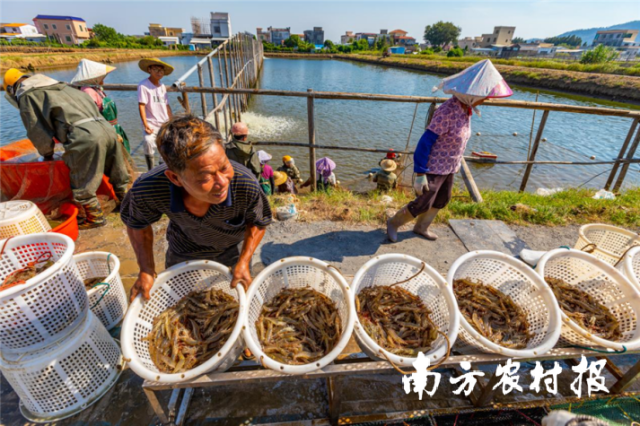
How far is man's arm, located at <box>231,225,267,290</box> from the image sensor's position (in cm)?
211

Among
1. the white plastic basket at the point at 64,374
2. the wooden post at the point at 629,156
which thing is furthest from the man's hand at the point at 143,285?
the wooden post at the point at 629,156

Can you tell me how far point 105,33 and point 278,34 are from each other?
7692 cm

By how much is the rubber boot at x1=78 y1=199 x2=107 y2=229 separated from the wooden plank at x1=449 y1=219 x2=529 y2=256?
17.5 ft

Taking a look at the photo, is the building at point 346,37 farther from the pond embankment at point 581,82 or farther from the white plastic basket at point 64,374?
the white plastic basket at point 64,374

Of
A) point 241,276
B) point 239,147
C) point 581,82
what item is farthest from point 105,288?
point 581,82

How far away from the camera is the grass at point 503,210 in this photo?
188 inches

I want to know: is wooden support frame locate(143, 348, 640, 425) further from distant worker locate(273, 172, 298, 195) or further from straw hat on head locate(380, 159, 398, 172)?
straw hat on head locate(380, 159, 398, 172)

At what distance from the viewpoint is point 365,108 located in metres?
18.9

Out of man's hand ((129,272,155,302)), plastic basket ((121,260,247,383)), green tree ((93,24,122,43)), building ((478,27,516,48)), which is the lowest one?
plastic basket ((121,260,247,383))

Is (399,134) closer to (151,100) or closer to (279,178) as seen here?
(279,178)

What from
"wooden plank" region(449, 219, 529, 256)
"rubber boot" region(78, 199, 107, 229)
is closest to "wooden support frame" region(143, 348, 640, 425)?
"wooden plank" region(449, 219, 529, 256)

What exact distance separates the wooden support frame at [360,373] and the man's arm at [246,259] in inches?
22.8

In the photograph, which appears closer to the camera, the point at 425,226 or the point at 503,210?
the point at 425,226

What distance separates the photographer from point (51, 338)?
1.92 metres
